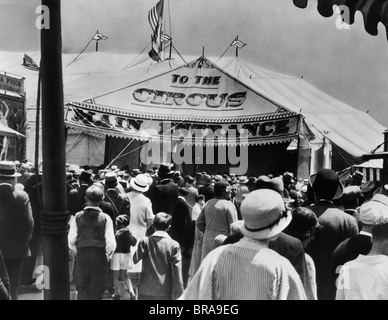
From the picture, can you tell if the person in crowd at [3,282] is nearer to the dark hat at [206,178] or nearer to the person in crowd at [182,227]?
the person in crowd at [182,227]

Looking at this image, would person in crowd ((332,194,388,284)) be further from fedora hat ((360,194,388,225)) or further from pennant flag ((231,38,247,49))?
pennant flag ((231,38,247,49))

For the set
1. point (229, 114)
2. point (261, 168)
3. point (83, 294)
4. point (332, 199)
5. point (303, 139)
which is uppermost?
point (229, 114)

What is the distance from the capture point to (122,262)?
4.05 meters

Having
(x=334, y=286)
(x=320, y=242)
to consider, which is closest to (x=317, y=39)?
(x=320, y=242)

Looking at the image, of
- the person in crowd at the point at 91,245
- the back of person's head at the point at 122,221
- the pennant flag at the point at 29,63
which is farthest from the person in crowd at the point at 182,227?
the pennant flag at the point at 29,63

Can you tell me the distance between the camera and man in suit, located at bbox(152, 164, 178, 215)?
4.76 metres

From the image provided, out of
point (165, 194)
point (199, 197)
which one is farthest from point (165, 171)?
point (199, 197)

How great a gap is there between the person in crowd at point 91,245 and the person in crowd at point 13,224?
56cm

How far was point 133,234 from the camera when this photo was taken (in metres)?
4.47

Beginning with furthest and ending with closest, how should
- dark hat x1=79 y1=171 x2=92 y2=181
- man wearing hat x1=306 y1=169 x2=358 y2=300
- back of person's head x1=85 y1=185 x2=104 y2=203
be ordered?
1. dark hat x1=79 y1=171 x2=92 y2=181
2. back of person's head x1=85 y1=185 x2=104 y2=203
3. man wearing hat x1=306 y1=169 x2=358 y2=300

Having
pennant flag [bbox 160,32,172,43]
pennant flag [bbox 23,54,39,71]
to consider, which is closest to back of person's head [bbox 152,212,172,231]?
pennant flag [bbox 23,54,39,71]

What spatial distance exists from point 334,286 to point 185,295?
3.95ft

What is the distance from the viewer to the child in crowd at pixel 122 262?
4.04 m

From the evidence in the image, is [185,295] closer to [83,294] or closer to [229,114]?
[83,294]
